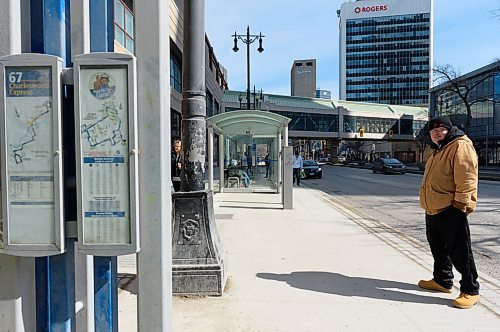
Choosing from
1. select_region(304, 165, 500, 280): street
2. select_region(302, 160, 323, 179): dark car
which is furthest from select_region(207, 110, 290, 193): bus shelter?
select_region(302, 160, 323, 179): dark car

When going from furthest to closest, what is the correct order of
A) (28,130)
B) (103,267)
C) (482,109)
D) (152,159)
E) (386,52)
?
(386,52) < (482,109) < (103,267) < (152,159) < (28,130)

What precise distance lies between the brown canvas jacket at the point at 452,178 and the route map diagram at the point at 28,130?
3776mm

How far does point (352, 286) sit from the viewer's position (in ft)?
16.0

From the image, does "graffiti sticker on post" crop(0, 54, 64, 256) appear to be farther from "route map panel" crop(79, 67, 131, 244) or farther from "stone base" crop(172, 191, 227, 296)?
"stone base" crop(172, 191, 227, 296)

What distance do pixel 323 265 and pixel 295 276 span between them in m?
0.67

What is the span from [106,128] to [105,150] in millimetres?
124

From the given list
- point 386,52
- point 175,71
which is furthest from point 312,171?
point 386,52

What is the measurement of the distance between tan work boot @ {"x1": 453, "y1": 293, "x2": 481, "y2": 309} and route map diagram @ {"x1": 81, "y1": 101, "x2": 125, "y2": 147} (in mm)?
3717

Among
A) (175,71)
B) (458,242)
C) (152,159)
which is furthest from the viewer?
(175,71)

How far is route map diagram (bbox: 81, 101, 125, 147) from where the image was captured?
2344 mm

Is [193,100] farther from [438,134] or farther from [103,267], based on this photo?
[438,134]

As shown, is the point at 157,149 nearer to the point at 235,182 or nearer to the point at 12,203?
the point at 12,203

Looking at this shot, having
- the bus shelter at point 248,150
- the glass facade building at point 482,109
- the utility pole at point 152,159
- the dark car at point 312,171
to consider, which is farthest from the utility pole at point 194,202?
the glass facade building at point 482,109

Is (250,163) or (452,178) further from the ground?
(452,178)
